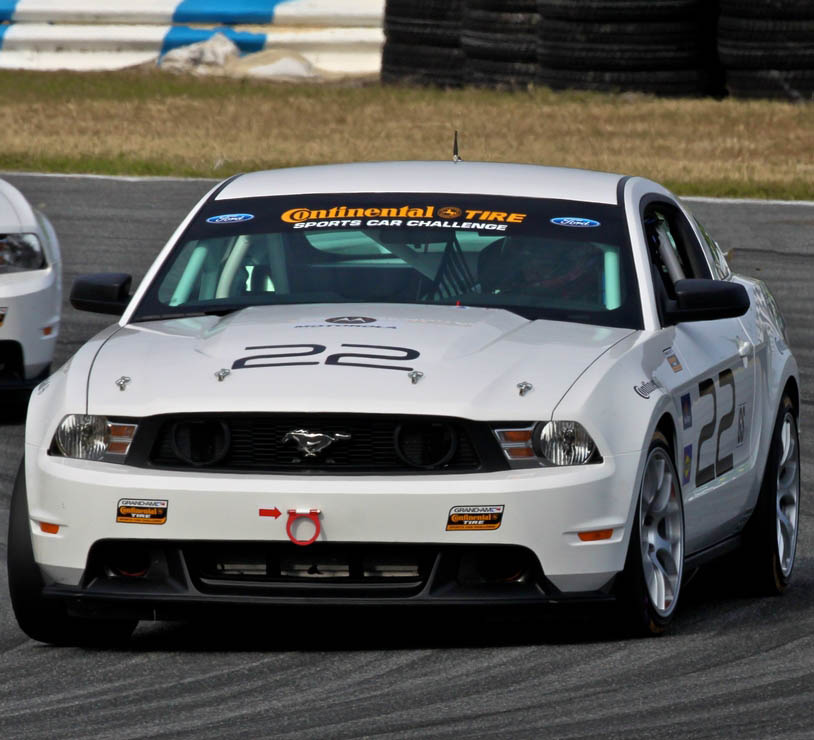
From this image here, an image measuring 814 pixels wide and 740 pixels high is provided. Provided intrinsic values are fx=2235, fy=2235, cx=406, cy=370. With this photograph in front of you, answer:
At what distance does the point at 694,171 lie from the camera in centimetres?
2014

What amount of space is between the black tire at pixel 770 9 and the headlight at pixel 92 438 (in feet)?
57.3

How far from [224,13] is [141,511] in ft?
98.0

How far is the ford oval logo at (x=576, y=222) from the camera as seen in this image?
7293 mm

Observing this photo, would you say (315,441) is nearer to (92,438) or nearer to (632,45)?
(92,438)

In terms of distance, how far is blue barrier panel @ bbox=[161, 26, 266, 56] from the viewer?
34125 mm

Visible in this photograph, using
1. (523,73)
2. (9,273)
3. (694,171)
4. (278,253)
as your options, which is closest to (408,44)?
(523,73)

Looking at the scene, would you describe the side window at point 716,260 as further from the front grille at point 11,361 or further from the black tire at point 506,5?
the black tire at point 506,5

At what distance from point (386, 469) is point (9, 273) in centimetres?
518

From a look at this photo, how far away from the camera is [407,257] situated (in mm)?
7320

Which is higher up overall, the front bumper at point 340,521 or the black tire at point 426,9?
the front bumper at point 340,521

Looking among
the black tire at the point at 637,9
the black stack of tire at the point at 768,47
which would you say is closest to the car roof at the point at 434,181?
the black stack of tire at the point at 768,47

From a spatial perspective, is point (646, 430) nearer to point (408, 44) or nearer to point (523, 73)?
point (523, 73)

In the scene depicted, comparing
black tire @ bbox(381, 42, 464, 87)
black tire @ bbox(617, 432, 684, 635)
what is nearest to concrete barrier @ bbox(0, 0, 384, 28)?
black tire @ bbox(381, 42, 464, 87)

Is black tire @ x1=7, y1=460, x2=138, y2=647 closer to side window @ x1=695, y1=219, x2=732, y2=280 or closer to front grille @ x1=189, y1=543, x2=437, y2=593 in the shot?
front grille @ x1=189, y1=543, x2=437, y2=593
